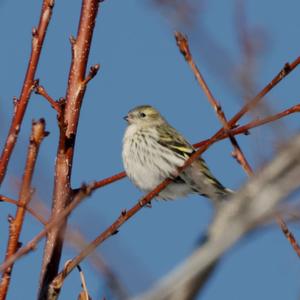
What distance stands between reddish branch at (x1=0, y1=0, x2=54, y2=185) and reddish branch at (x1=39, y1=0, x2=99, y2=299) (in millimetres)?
364

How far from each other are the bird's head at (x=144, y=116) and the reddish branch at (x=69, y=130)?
320 cm

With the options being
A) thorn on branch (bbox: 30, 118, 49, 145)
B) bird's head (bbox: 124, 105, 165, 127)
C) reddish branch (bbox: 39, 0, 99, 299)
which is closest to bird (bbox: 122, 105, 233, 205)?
bird's head (bbox: 124, 105, 165, 127)

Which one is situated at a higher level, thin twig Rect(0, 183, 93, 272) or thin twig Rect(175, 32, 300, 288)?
thin twig Rect(175, 32, 300, 288)

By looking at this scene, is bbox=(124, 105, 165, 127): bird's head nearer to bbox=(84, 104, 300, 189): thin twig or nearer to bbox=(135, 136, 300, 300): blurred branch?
bbox=(84, 104, 300, 189): thin twig

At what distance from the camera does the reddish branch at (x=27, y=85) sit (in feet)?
10.1

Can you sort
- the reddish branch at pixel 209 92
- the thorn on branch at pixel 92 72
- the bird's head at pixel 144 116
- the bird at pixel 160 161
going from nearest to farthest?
the reddish branch at pixel 209 92 < the thorn on branch at pixel 92 72 < the bird at pixel 160 161 < the bird's head at pixel 144 116

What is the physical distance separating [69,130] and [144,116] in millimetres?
3801

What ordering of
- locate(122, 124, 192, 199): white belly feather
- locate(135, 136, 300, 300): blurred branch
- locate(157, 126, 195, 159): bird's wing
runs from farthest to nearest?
locate(157, 126, 195, 159): bird's wing
locate(122, 124, 192, 199): white belly feather
locate(135, 136, 300, 300): blurred branch

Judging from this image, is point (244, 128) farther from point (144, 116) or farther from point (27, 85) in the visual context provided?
point (144, 116)

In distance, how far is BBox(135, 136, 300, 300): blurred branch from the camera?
137 centimetres

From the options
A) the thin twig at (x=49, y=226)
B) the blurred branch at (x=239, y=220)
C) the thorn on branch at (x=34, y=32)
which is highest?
the thorn on branch at (x=34, y=32)

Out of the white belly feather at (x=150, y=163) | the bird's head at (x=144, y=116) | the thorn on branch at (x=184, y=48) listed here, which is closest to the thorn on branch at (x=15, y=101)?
the thorn on branch at (x=184, y=48)

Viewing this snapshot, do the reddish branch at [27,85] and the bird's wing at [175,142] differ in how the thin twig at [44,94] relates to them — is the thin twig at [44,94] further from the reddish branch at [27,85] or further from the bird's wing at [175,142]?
the bird's wing at [175,142]

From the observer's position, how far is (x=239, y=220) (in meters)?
1.37
